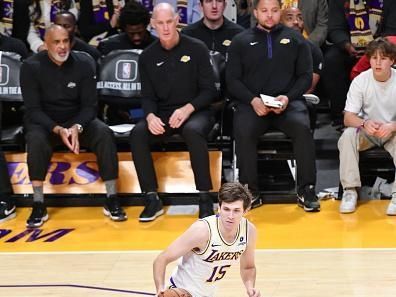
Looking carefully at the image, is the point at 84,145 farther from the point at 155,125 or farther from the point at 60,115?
the point at 155,125

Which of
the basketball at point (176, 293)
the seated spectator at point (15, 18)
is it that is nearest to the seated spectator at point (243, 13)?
the seated spectator at point (15, 18)

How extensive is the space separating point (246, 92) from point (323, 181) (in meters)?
1.20

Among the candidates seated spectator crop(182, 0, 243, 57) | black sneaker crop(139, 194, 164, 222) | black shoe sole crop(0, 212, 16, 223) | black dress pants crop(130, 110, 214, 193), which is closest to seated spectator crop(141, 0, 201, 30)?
seated spectator crop(182, 0, 243, 57)

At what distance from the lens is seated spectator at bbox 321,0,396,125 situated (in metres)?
8.51

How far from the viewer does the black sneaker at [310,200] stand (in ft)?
24.0

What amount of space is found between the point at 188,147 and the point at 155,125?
1.04 feet

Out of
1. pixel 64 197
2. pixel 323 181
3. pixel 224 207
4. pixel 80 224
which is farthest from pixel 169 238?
pixel 224 207

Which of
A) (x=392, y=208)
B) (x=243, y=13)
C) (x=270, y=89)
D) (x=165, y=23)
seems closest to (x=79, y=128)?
(x=165, y=23)

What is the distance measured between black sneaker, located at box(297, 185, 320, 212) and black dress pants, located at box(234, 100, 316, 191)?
0.05 metres

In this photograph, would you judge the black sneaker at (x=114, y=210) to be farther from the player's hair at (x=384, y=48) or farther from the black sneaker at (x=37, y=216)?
the player's hair at (x=384, y=48)

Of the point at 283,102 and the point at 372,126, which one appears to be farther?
the point at 283,102

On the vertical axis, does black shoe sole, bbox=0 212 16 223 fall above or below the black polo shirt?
below

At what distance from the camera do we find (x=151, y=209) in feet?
24.0

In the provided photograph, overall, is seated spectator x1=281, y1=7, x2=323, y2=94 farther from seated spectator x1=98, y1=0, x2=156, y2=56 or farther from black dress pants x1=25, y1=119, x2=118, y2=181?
black dress pants x1=25, y1=119, x2=118, y2=181
